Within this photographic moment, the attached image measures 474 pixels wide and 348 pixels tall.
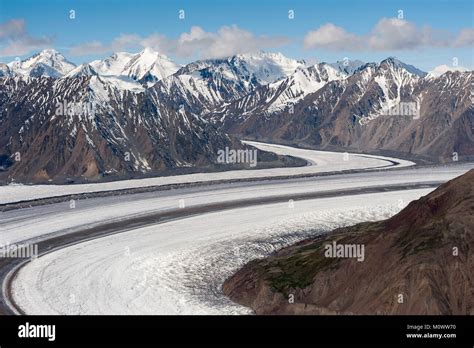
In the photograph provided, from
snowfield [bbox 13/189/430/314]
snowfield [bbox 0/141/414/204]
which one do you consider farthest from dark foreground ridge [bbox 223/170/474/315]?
snowfield [bbox 0/141/414/204]

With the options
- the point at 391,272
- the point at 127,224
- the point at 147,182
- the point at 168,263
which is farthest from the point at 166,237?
the point at 147,182

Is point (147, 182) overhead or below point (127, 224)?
overhead

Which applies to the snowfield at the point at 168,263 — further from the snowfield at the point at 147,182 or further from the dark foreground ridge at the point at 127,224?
the snowfield at the point at 147,182

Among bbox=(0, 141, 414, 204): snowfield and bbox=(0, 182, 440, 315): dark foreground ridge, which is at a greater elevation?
bbox=(0, 141, 414, 204): snowfield

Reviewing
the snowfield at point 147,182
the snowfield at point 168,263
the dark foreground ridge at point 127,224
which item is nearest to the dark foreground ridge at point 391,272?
the snowfield at point 168,263

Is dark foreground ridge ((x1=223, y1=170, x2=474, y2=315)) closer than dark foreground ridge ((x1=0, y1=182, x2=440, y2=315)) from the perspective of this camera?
Yes

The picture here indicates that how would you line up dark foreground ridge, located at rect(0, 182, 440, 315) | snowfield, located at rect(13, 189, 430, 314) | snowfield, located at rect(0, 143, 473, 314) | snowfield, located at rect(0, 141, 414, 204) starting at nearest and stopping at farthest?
snowfield, located at rect(13, 189, 430, 314) < snowfield, located at rect(0, 143, 473, 314) < dark foreground ridge, located at rect(0, 182, 440, 315) < snowfield, located at rect(0, 141, 414, 204)

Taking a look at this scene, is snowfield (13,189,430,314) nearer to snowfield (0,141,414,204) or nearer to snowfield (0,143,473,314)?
snowfield (0,143,473,314)

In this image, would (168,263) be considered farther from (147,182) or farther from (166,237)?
(147,182)

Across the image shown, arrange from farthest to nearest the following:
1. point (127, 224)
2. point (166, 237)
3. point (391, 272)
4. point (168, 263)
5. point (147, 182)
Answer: point (147, 182) < point (127, 224) < point (166, 237) < point (168, 263) < point (391, 272)
